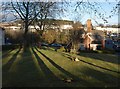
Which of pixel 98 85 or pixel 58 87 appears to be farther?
pixel 98 85

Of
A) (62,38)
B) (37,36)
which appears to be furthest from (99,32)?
(37,36)

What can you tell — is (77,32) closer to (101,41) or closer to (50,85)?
(101,41)

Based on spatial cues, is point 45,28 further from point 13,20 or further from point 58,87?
point 58,87

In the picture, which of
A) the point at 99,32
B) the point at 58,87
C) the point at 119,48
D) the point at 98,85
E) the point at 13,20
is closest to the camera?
the point at 58,87

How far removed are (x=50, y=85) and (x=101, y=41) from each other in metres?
57.9

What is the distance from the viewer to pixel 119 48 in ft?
178

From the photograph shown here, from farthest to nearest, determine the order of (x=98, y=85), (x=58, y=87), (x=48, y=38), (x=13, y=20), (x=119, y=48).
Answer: (x=48, y=38) < (x=119, y=48) < (x=13, y=20) < (x=98, y=85) < (x=58, y=87)

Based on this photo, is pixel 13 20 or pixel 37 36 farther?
pixel 37 36

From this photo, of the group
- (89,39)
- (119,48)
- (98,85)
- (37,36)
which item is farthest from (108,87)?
(89,39)

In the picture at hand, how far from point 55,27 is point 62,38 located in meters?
4.80

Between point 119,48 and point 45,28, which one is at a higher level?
point 45,28

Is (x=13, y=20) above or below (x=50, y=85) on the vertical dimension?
above

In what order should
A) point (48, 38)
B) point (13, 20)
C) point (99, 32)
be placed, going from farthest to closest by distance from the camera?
point (99, 32), point (48, 38), point (13, 20)

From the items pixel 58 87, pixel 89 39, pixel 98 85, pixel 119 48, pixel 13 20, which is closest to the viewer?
pixel 58 87
